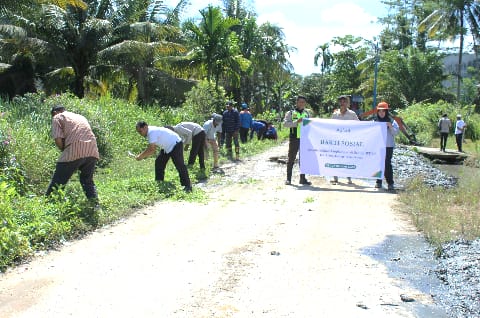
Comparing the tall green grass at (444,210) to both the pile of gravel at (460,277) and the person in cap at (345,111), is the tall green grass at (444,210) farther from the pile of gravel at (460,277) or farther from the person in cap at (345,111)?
the person in cap at (345,111)

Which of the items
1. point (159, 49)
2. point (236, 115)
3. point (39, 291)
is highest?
point (159, 49)

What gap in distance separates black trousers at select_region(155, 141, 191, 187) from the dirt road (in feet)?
4.50

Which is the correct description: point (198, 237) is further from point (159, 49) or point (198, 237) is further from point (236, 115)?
point (159, 49)

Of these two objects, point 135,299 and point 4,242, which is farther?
point 4,242

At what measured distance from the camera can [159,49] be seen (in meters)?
22.1

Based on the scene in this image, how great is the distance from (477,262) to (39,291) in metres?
4.50

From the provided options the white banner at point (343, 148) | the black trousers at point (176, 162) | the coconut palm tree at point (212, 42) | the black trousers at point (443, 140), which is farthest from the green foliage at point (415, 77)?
the black trousers at point (176, 162)

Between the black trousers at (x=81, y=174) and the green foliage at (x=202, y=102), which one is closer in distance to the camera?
the black trousers at (x=81, y=174)

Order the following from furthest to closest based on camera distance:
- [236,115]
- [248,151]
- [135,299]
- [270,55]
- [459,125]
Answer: [270,55] < [459,125] < [248,151] < [236,115] < [135,299]

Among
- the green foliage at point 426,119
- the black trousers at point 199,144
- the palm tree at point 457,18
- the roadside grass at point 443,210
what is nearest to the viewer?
the roadside grass at point 443,210

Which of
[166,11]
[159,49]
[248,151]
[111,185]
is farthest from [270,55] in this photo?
[111,185]

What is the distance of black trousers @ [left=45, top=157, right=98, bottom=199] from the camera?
306 inches

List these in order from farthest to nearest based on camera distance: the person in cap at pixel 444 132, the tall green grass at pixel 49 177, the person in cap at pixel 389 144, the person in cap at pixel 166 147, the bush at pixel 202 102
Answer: the person in cap at pixel 444 132 → the bush at pixel 202 102 → the person in cap at pixel 389 144 → the person in cap at pixel 166 147 → the tall green grass at pixel 49 177

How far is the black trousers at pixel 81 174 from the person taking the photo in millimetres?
7777
